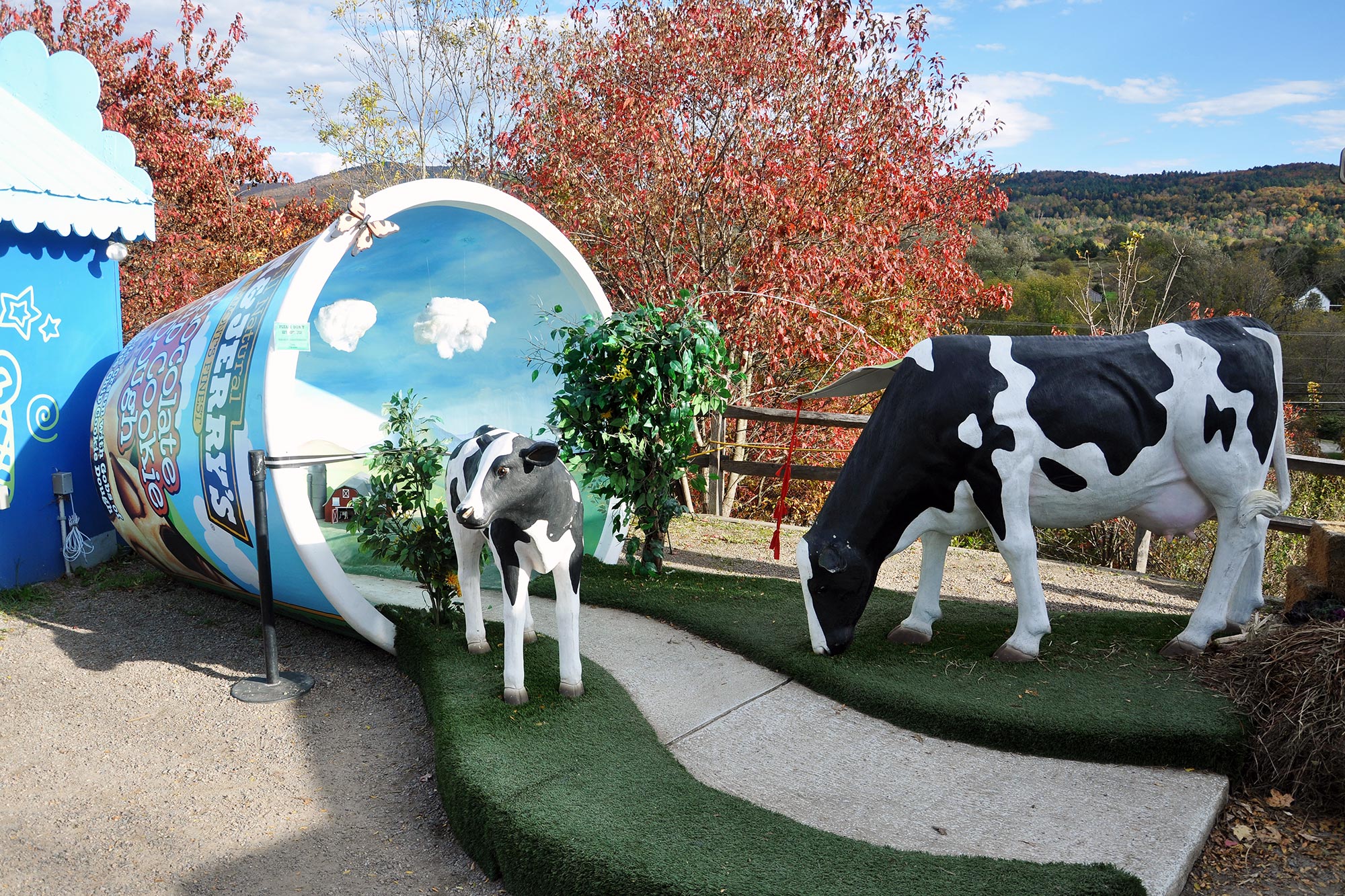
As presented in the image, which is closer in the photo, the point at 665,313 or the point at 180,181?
the point at 665,313

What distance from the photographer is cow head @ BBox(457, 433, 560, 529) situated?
3840mm

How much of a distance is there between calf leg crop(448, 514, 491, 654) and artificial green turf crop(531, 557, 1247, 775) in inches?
45.9

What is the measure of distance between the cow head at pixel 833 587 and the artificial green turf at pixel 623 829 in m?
1.07

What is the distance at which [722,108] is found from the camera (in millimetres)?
8953

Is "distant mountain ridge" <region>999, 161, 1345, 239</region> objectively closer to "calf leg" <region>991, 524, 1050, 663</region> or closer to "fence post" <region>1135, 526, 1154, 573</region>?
"fence post" <region>1135, 526, 1154, 573</region>

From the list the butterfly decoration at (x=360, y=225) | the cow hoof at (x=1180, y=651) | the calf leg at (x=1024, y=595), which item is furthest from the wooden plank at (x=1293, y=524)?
the butterfly decoration at (x=360, y=225)

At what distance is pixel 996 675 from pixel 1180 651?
979 mm

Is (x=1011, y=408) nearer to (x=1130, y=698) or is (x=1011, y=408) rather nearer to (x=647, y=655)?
(x=1130, y=698)

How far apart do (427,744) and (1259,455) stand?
424 centimetres

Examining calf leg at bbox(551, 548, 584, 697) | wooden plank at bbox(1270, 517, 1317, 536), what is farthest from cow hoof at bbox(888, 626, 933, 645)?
wooden plank at bbox(1270, 517, 1317, 536)

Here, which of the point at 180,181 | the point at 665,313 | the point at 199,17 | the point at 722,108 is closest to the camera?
the point at 665,313

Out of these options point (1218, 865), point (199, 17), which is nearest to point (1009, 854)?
point (1218, 865)

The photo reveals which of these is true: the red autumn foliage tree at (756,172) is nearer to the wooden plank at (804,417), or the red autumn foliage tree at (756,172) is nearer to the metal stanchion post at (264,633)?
the wooden plank at (804,417)

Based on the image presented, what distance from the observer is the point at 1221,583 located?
179 inches
